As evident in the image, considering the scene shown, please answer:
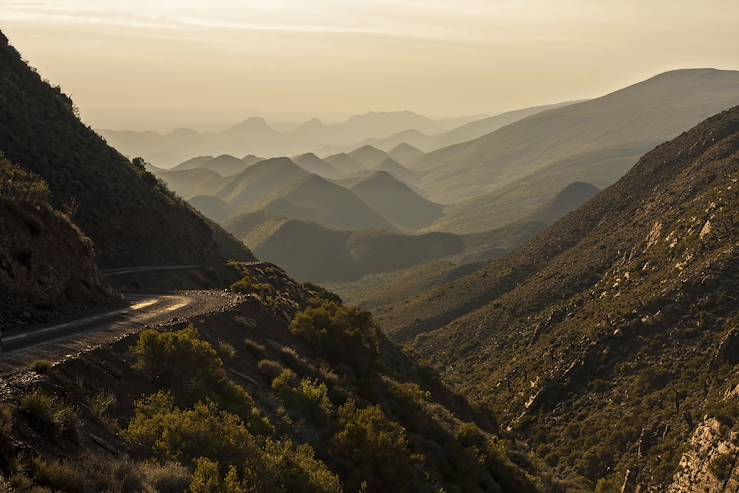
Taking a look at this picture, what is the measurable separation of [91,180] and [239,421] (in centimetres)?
2503

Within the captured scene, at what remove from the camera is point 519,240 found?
6319 inches

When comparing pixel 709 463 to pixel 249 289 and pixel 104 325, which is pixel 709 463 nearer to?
pixel 249 289

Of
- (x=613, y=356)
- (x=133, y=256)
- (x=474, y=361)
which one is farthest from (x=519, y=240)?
(x=133, y=256)

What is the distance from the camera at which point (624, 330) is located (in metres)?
40.2

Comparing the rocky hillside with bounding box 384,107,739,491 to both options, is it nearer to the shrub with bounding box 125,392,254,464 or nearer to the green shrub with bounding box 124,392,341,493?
the green shrub with bounding box 124,392,341,493

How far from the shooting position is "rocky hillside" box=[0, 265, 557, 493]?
10.8 m

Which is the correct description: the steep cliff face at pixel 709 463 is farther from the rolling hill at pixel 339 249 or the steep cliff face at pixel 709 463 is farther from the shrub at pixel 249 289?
the rolling hill at pixel 339 249

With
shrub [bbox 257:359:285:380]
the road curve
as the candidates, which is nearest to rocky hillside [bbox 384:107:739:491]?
shrub [bbox 257:359:285:380]

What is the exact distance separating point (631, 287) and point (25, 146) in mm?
39087

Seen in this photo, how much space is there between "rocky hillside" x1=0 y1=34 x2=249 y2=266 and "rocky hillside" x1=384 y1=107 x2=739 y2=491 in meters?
23.7

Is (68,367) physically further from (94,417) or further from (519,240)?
(519,240)

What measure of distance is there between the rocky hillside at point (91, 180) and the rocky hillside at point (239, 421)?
995 cm

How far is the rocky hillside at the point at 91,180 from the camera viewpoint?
109 feet

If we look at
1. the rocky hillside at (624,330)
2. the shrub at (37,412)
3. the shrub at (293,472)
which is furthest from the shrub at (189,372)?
the rocky hillside at (624,330)
